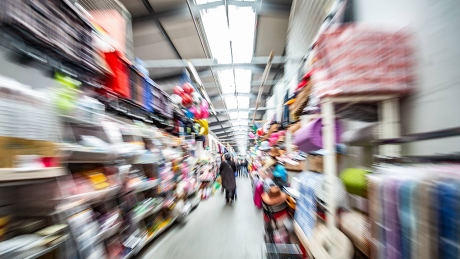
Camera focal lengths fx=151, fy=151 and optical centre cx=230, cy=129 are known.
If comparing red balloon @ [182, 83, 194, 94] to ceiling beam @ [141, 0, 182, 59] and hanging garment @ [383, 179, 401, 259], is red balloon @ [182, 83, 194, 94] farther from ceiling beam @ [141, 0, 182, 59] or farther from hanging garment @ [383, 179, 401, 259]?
hanging garment @ [383, 179, 401, 259]

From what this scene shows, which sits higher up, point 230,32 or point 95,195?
point 230,32

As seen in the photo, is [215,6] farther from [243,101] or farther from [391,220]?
[243,101]

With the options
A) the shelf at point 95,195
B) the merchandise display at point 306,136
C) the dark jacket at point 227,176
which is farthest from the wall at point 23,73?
the dark jacket at point 227,176

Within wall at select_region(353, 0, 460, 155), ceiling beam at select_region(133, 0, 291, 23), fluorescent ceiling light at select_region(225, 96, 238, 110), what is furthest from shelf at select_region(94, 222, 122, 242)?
fluorescent ceiling light at select_region(225, 96, 238, 110)

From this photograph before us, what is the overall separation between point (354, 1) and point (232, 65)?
276cm

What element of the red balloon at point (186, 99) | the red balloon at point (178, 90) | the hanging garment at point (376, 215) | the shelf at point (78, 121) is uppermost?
the red balloon at point (178, 90)

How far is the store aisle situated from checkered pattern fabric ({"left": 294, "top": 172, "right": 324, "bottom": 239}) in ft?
3.90

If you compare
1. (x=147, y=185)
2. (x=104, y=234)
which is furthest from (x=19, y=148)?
(x=147, y=185)

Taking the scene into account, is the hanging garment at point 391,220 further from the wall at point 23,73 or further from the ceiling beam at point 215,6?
the ceiling beam at point 215,6

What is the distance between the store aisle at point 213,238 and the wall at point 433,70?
7.18 feet

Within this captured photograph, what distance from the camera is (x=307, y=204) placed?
1.27 meters

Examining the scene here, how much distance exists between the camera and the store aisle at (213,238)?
6.78 feet

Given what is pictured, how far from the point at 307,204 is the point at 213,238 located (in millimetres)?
1890

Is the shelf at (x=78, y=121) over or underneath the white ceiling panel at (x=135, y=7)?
underneath
